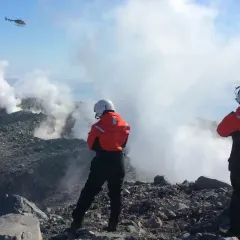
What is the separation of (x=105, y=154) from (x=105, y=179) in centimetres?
37

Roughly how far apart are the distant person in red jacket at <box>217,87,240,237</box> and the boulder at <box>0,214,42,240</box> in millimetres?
2614

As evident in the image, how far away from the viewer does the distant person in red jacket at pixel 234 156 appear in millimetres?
6312

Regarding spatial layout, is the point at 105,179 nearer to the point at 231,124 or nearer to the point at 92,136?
the point at 92,136

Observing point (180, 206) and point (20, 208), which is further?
point (20, 208)

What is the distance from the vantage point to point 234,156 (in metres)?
6.43

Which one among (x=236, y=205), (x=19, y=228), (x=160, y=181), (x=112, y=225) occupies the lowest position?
(x=19, y=228)

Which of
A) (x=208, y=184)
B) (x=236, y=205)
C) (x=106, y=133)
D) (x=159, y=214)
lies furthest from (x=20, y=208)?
(x=236, y=205)

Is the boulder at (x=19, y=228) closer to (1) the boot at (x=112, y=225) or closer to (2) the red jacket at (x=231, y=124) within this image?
(1) the boot at (x=112, y=225)

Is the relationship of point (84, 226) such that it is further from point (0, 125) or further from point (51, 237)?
point (0, 125)

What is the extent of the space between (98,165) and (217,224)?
2.05 m

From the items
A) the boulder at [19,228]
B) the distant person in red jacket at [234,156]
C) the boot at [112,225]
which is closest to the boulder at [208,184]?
the boot at [112,225]

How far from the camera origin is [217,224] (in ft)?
24.3

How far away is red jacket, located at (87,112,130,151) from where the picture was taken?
22.5 ft

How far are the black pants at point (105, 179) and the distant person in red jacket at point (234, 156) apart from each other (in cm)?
155
